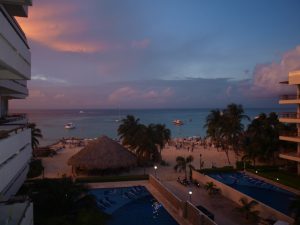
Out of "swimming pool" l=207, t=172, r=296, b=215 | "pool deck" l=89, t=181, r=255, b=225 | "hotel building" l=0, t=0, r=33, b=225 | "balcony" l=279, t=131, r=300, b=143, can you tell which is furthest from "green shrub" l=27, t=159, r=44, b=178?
"balcony" l=279, t=131, r=300, b=143

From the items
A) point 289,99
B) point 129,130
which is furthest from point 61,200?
point 289,99

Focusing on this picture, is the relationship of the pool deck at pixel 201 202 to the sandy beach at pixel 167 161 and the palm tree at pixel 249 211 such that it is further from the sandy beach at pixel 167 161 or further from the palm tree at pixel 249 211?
the sandy beach at pixel 167 161

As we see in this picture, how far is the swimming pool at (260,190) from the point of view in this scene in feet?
83.6

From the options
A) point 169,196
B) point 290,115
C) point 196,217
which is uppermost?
point 290,115

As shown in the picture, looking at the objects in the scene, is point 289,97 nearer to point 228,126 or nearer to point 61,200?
point 228,126

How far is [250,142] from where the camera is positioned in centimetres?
3759

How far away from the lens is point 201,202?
82.6 feet

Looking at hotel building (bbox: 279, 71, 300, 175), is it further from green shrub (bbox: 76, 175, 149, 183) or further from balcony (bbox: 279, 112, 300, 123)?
green shrub (bbox: 76, 175, 149, 183)

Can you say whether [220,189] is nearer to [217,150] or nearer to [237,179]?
[237,179]

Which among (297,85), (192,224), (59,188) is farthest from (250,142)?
(59,188)

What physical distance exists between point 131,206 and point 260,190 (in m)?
11.3

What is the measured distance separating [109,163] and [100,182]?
243 cm

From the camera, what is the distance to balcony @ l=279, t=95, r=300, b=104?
104 ft

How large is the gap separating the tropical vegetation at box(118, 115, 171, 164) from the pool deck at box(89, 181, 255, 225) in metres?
6.58
